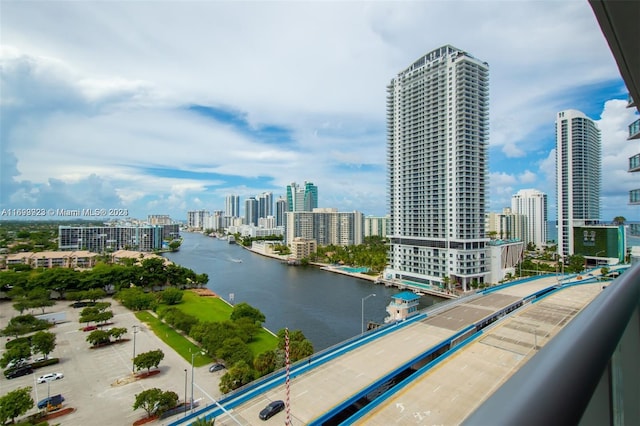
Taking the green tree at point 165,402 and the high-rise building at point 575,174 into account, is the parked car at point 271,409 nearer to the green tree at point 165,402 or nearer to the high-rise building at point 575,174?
the green tree at point 165,402

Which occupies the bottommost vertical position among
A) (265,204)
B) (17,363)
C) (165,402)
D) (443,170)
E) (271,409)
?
(17,363)

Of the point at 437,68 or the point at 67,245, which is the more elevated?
the point at 437,68

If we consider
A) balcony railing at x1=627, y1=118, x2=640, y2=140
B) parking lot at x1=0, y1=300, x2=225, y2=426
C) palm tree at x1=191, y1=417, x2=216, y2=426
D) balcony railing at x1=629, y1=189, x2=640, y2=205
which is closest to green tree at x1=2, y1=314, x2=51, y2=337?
parking lot at x1=0, y1=300, x2=225, y2=426

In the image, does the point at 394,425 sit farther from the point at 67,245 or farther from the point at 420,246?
the point at 67,245

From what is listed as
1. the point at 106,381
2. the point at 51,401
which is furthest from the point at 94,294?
the point at 51,401

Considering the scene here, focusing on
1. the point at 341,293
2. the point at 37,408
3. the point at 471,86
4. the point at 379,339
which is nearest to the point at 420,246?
the point at 341,293

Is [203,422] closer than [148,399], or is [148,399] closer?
[203,422]

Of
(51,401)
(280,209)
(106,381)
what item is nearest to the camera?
(51,401)

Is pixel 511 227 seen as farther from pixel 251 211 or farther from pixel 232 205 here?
pixel 232 205
